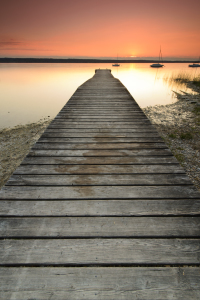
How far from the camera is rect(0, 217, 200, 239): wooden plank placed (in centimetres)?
133

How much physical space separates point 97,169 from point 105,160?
0.25 metres

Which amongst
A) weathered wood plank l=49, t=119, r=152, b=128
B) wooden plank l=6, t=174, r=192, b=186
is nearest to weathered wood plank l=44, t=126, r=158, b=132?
weathered wood plank l=49, t=119, r=152, b=128

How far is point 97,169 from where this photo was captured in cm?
214

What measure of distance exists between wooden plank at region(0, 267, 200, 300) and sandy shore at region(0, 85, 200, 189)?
2825mm

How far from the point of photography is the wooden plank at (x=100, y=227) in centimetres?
133

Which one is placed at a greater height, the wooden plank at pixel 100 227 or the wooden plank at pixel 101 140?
the wooden plank at pixel 101 140

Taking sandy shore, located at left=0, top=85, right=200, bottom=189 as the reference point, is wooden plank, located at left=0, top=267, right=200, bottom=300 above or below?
above

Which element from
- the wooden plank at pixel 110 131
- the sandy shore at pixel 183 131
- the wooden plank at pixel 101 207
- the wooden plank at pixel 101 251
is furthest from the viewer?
the sandy shore at pixel 183 131

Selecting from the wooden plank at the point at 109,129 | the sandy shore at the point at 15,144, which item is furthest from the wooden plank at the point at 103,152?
the sandy shore at the point at 15,144

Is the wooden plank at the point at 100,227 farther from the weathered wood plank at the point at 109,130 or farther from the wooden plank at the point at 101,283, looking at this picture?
the weathered wood plank at the point at 109,130

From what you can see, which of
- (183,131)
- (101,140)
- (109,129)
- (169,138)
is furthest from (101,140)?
(183,131)

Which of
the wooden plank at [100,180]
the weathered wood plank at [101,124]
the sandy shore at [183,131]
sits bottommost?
the sandy shore at [183,131]

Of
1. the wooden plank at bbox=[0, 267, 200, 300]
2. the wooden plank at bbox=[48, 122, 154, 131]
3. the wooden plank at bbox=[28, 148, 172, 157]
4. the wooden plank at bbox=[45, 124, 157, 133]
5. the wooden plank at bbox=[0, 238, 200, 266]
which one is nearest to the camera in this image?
the wooden plank at bbox=[0, 267, 200, 300]

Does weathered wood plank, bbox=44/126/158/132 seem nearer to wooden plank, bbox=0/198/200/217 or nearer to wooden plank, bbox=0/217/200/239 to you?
wooden plank, bbox=0/198/200/217
